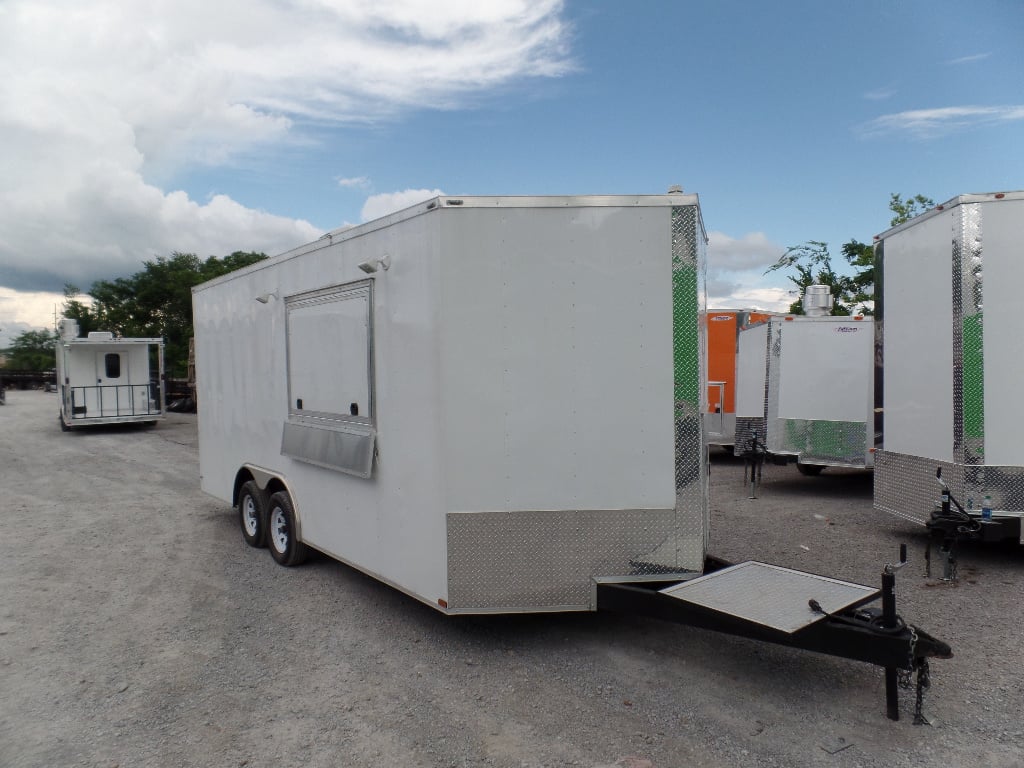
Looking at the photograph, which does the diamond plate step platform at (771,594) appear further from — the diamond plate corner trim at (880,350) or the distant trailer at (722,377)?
the distant trailer at (722,377)

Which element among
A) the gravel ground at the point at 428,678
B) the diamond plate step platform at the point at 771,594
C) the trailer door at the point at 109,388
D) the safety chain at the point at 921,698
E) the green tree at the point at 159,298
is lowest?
the gravel ground at the point at 428,678

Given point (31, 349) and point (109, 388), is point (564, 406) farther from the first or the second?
point (31, 349)

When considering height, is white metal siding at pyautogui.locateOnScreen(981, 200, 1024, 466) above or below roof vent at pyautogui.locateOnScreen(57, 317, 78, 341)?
below

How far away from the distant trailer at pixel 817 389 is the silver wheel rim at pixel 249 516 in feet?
21.8

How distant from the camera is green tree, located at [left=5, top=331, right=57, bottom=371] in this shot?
217ft

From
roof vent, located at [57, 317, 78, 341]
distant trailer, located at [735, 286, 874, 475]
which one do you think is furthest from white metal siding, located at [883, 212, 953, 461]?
roof vent, located at [57, 317, 78, 341]

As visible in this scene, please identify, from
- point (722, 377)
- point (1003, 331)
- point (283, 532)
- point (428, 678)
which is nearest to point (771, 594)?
point (428, 678)

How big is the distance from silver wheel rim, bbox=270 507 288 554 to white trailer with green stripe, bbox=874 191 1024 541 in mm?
5536

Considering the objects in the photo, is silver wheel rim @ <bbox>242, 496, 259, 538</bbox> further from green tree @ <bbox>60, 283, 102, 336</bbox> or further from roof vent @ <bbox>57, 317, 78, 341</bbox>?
green tree @ <bbox>60, 283, 102, 336</bbox>

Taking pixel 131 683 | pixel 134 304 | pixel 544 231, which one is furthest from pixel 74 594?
pixel 134 304

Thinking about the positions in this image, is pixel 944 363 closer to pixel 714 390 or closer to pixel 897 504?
pixel 897 504

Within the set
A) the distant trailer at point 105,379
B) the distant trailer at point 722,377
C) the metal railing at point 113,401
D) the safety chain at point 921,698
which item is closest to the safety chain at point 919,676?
the safety chain at point 921,698

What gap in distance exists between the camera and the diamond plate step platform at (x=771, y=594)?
138 inches

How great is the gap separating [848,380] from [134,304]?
38499 mm
